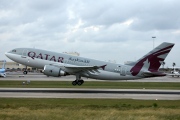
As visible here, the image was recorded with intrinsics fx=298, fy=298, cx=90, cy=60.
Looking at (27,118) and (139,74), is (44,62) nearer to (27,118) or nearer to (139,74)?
(139,74)

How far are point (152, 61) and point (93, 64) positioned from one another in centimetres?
768

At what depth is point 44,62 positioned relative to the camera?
1474 inches

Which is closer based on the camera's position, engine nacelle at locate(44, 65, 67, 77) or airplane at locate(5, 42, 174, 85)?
engine nacelle at locate(44, 65, 67, 77)

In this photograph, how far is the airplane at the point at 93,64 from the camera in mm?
36438

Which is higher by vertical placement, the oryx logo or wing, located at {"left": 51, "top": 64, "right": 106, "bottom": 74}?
the oryx logo

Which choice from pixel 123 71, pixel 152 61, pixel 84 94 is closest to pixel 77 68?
pixel 123 71

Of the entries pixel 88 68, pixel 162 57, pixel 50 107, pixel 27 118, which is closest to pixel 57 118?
pixel 27 118

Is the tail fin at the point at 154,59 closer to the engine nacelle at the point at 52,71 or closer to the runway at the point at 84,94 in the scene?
the runway at the point at 84,94

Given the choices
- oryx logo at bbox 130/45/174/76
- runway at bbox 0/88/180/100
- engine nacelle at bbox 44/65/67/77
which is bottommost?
runway at bbox 0/88/180/100

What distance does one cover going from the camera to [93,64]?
129 feet

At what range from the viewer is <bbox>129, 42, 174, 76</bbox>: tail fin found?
36222 mm

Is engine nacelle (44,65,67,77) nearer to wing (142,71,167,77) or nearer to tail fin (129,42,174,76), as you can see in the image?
tail fin (129,42,174,76)

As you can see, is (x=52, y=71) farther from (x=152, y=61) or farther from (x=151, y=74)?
(x=152, y=61)

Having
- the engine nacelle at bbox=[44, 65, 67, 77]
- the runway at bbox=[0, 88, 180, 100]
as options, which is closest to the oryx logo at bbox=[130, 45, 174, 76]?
the runway at bbox=[0, 88, 180, 100]
